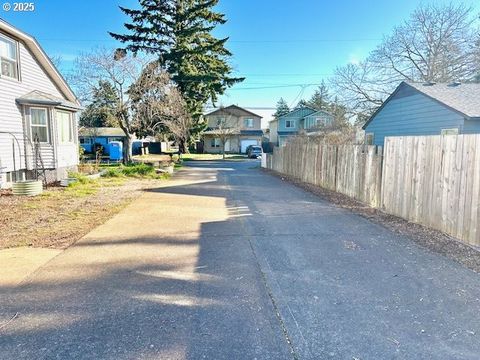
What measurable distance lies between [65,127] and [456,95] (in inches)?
649

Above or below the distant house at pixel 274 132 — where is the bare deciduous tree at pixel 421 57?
above

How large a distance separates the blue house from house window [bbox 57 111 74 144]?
14933 millimetres

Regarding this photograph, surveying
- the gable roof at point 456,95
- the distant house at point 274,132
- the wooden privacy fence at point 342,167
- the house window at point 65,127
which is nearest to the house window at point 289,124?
the distant house at point 274,132

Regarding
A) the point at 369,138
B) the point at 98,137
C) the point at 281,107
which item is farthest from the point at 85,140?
the point at 281,107

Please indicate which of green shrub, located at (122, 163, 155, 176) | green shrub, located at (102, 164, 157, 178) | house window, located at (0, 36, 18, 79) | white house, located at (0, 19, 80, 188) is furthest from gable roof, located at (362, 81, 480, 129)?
house window, located at (0, 36, 18, 79)

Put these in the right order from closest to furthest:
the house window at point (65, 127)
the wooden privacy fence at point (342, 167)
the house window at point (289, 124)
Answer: the wooden privacy fence at point (342, 167) → the house window at point (65, 127) → the house window at point (289, 124)

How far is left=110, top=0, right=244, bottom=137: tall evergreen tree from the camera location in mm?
28625

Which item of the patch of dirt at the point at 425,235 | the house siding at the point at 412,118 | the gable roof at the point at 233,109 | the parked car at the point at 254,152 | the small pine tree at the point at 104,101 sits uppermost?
the gable roof at the point at 233,109

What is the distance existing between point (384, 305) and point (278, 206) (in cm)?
562

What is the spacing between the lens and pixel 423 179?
652 cm

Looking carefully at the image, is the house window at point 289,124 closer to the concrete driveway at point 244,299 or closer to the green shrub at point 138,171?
the green shrub at point 138,171

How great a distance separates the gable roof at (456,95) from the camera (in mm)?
11609

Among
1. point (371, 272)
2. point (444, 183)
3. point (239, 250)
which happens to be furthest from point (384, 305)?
point (444, 183)

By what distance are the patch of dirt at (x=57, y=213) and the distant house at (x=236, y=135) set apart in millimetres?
36153
